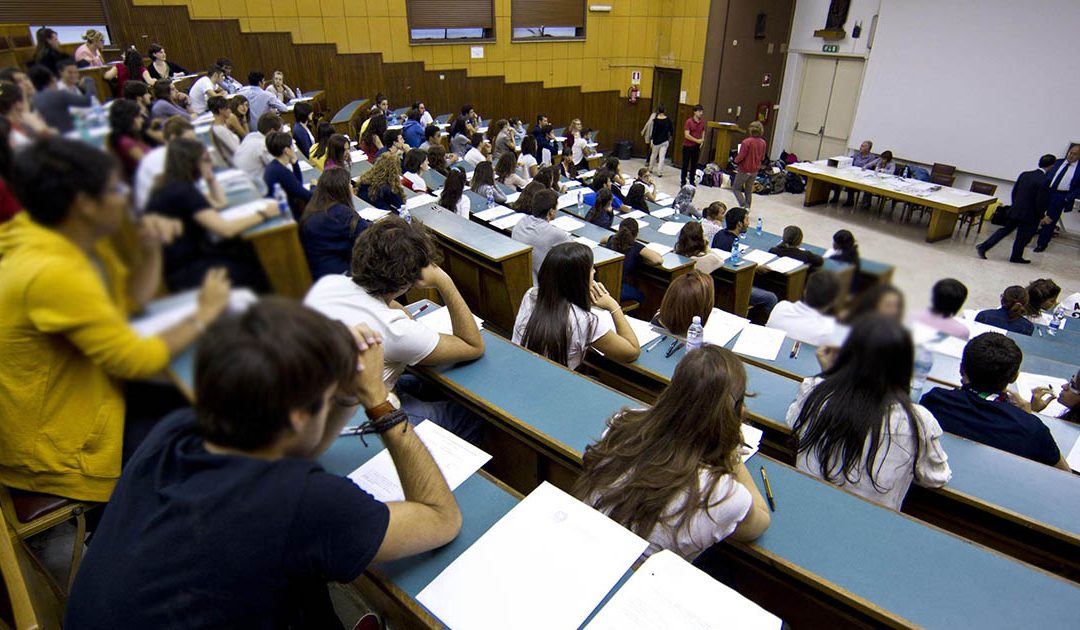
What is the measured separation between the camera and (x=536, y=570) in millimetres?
1312

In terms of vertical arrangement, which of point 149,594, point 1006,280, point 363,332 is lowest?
point 1006,280

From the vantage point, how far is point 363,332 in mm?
1091

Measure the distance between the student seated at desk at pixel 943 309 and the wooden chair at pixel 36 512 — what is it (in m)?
1.95

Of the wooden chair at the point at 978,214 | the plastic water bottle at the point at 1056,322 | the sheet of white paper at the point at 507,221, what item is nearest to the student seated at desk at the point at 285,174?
the sheet of white paper at the point at 507,221

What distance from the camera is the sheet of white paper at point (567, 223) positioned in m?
5.02

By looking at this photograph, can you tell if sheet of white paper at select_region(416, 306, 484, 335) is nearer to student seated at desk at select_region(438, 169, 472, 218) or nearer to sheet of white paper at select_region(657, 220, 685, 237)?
student seated at desk at select_region(438, 169, 472, 218)

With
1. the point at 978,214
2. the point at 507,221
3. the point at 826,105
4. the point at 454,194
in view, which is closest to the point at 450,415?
the point at 454,194

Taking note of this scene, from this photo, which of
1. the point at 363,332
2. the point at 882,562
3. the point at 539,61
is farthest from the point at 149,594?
the point at 539,61

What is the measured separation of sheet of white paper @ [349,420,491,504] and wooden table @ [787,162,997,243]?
483 cm

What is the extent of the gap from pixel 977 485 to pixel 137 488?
2.30m

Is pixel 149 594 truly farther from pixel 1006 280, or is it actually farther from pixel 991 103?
pixel 991 103

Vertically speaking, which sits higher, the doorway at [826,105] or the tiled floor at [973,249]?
the doorway at [826,105]

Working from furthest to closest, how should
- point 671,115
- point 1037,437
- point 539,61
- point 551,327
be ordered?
point 671,115 → point 539,61 → point 551,327 → point 1037,437

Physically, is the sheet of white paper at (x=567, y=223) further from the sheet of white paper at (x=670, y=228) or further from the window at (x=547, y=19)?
the window at (x=547, y=19)
